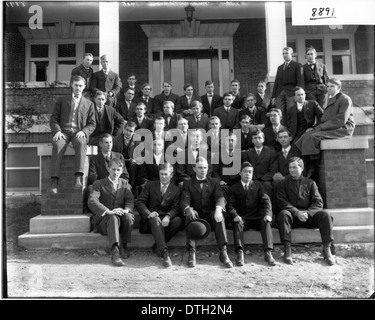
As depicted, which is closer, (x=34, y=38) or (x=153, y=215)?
(x=153, y=215)

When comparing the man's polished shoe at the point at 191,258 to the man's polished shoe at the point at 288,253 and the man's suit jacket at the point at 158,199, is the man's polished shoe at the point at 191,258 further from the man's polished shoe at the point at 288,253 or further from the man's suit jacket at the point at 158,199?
the man's polished shoe at the point at 288,253

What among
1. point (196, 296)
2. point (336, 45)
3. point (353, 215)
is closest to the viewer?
point (196, 296)

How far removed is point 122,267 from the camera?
15.2 feet

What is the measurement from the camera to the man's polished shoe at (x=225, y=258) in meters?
4.64

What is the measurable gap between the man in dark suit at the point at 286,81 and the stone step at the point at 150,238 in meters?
2.30

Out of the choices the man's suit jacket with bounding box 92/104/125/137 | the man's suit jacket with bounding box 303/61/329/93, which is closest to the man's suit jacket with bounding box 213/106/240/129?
the man's suit jacket with bounding box 303/61/329/93

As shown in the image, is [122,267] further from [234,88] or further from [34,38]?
[234,88]

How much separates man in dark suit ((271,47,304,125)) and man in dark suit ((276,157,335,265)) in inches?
70.1

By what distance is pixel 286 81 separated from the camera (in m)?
6.86

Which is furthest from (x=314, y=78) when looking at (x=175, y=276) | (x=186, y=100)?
(x=175, y=276)

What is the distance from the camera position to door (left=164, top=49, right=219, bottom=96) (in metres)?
9.88

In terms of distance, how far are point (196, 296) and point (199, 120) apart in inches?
117

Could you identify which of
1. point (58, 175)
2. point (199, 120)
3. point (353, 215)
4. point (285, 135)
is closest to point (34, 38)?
point (58, 175)

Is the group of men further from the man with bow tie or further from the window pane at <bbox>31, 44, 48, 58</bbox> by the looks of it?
the window pane at <bbox>31, 44, 48, 58</bbox>
